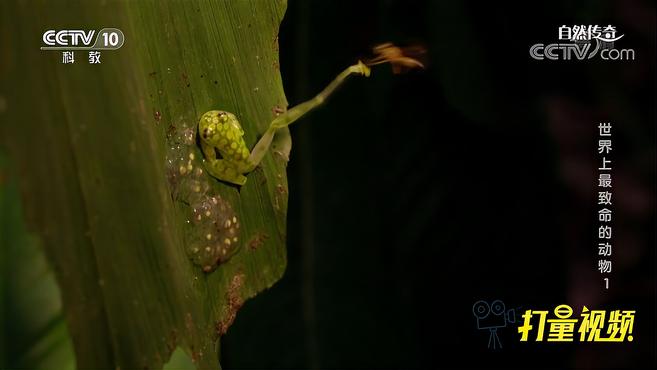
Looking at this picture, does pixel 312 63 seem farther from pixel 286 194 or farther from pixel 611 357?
pixel 611 357

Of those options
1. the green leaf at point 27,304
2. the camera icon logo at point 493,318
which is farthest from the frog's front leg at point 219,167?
the camera icon logo at point 493,318

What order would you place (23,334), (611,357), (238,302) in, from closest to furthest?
(23,334) < (238,302) < (611,357)

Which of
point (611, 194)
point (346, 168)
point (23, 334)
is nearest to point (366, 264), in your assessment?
point (346, 168)

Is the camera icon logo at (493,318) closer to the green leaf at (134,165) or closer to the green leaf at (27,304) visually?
the green leaf at (134,165)

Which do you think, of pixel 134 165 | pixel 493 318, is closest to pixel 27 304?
pixel 134 165

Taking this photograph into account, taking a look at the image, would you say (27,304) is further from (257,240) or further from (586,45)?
(586,45)

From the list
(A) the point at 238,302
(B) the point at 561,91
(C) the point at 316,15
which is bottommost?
(A) the point at 238,302

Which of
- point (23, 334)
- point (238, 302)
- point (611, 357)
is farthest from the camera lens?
point (611, 357)
